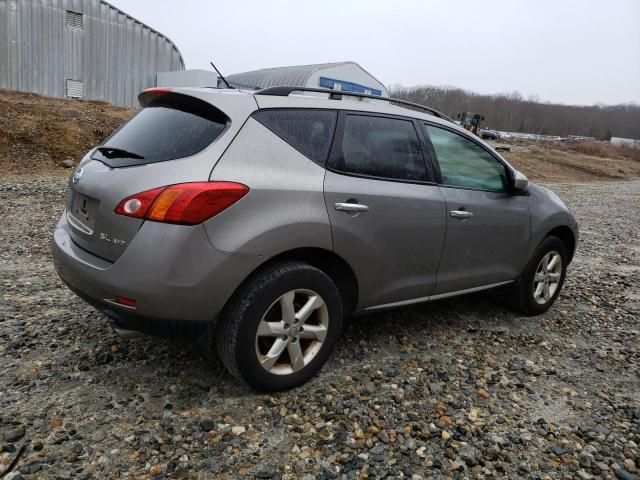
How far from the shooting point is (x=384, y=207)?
3.03 meters

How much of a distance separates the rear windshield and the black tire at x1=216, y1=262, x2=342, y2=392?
75cm

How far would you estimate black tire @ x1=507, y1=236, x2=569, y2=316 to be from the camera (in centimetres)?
422

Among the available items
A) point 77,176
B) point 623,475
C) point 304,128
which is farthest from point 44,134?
point 623,475

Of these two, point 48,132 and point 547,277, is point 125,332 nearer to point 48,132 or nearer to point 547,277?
point 547,277

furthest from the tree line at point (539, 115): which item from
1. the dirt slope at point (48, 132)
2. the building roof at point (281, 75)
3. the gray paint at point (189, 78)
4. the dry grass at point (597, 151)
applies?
the dirt slope at point (48, 132)

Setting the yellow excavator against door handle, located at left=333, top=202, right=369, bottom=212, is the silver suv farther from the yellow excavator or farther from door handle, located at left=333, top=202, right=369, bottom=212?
the yellow excavator

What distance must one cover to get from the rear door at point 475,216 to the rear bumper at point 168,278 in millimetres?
1575

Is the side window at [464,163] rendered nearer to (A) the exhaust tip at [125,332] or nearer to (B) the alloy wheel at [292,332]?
(B) the alloy wheel at [292,332]

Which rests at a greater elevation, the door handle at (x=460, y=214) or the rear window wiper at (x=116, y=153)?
the rear window wiper at (x=116, y=153)

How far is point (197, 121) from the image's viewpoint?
→ 2688 mm

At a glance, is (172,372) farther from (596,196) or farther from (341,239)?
(596,196)

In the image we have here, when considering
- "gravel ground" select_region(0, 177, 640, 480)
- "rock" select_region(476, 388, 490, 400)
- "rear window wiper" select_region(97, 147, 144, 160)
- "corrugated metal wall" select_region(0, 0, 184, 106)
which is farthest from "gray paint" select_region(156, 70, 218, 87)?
"rock" select_region(476, 388, 490, 400)

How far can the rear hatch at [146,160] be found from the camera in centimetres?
244

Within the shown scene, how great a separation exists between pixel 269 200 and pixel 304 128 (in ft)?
1.83
